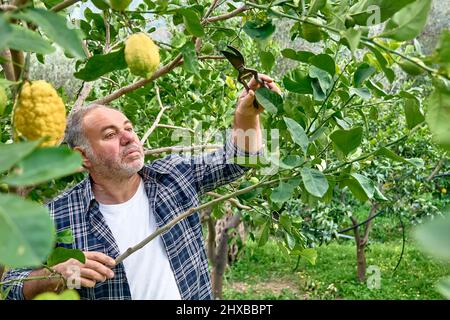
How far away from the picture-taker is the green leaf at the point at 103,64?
0.75 m

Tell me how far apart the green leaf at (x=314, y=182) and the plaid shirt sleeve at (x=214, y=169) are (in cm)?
75

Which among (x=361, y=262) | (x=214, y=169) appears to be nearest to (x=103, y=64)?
(x=214, y=169)

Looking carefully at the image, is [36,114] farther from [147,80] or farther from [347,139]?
[347,139]

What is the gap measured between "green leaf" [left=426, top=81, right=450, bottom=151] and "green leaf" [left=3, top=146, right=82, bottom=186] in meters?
0.37

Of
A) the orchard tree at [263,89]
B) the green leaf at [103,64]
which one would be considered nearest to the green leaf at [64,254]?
the orchard tree at [263,89]

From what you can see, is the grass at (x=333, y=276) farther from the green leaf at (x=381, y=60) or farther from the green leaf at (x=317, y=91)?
the green leaf at (x=381, y=60)

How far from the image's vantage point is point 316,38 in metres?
0.80

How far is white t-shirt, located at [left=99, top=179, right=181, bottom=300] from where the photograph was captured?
1.49 metres

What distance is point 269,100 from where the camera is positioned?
0.97 metres

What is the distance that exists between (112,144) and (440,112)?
1.14 metres

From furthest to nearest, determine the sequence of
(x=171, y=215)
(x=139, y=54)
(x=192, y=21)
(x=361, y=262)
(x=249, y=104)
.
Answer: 1. (x=361, y=262)
2. (x=171, y=215)
3. (x=249, y=104)
4. (x=192, y=21)
5. (x=139, y=54)
